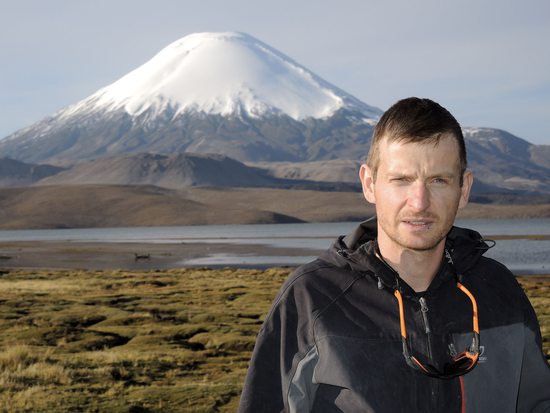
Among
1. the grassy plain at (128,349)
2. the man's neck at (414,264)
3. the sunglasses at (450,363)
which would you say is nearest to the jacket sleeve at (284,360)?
the sunglasses at (450,363)

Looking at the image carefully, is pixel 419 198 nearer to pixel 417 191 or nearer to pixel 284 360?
pixel 417 191

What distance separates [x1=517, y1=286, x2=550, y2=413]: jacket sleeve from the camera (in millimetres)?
3289

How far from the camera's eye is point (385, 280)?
312 centimetres

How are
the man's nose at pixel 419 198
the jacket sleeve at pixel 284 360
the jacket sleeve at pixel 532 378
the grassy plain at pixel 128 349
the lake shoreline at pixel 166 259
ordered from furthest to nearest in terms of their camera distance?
the lake shoreline at pixel 166 259 < the grassy plain at pixel 128 349 < the jacket sleeve at pixel 532 378 < the man's nose at pixel 419 198 < the jacket sleeve at pixel 284 360

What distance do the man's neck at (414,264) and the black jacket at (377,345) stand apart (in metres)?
0.06

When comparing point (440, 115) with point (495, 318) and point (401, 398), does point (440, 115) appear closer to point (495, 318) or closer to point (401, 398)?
point (495, 318)

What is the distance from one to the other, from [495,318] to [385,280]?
1.72ft

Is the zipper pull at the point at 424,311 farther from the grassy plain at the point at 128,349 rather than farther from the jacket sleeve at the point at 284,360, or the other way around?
the grassy plain at the point at 128,349

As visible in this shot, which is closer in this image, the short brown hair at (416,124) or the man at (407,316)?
the man at (407,316)

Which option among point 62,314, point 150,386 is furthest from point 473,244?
point 62,314

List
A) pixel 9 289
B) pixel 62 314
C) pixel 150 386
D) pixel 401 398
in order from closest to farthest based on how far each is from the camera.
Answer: pixel 401 398 → pixel 150 386 → pixel 62 314 → pixel 9 289

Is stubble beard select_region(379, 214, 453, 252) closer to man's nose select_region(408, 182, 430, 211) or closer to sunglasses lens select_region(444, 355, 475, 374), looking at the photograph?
man's nose select_region(408, 182, 430, 211)

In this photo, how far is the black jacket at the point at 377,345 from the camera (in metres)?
2.97

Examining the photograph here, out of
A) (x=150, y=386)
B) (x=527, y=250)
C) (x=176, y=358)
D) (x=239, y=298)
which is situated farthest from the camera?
(x=527, y=250)
